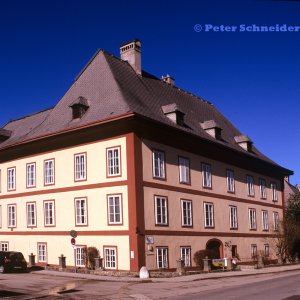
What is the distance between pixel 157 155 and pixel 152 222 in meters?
4.77

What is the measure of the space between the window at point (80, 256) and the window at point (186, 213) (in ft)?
25.1

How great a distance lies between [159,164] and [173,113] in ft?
15.9

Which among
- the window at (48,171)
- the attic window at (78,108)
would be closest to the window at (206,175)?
the attic window at (78,108)

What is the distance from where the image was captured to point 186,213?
118ft

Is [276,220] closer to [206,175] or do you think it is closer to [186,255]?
[206,175]

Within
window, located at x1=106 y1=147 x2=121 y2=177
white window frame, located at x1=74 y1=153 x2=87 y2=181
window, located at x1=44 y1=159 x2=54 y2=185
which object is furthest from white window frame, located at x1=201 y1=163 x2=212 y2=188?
window, located at x1=44 y1=159 x2=54 y2=185

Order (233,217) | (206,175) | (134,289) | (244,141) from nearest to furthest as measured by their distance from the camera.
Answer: (134,289)
(206,175)
(233,217)
(244,141)

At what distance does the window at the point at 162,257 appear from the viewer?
105 feet

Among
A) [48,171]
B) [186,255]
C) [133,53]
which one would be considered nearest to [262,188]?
[186,255]

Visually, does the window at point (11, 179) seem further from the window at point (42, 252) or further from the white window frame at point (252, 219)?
the white window frame at point (252, 219)

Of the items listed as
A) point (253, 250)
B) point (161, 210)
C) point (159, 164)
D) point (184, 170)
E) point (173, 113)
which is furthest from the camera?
point (253, 250)

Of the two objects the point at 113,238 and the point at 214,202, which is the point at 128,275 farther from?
the point at 214,202

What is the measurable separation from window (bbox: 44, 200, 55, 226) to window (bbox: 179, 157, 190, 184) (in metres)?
10.0

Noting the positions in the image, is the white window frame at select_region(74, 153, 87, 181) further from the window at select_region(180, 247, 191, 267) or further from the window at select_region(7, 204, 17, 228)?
the window at select_region(180, 247, 191, 267)
